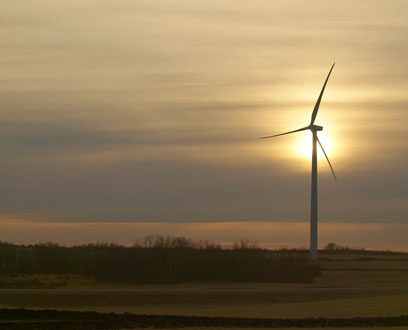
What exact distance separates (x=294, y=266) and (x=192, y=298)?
34.1 m

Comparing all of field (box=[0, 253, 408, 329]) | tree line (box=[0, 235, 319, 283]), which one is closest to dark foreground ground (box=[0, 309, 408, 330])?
field (box=[0, 253, 408, 329])

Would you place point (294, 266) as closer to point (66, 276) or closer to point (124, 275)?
point (124, 275)

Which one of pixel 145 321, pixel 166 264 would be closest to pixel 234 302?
pixel 145 321

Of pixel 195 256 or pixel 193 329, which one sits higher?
pixel 195 256

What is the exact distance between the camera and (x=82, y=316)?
4806 centimetres

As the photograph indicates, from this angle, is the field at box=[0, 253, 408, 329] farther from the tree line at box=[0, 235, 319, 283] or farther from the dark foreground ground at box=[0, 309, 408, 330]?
the tree line at box=[0, 235, 319, 283]

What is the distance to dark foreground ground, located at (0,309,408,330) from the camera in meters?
44.1

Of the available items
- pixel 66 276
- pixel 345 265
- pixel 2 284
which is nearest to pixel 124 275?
pixel 66 276

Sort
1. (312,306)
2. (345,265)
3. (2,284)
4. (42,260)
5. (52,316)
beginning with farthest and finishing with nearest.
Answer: (345,265), (42,260), (2,284), (312,306), (52,316)

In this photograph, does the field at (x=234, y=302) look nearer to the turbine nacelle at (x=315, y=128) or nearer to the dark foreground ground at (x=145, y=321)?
the dark foreground ground at (x=145, y=321)

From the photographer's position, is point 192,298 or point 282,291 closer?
point 192,298

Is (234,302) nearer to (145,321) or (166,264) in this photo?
(145,321)

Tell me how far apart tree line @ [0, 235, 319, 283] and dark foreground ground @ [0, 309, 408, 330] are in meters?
40.3

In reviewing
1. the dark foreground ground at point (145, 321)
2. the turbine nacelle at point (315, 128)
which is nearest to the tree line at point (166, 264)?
the turbine nacelle at point (315, 128)
